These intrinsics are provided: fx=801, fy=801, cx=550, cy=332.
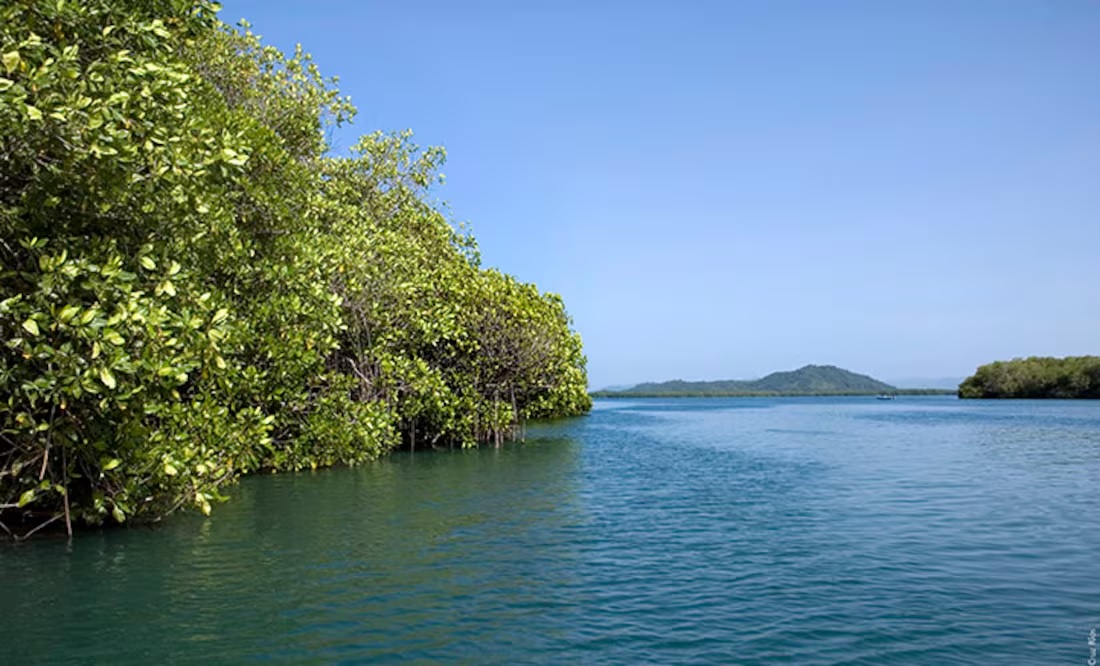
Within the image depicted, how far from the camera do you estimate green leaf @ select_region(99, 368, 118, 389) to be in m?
13.0

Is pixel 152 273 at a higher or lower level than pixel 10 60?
lower

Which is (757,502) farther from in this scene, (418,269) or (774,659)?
(418,269)

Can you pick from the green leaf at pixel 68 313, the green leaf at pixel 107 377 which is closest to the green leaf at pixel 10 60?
the green leaf at pixel 68 313

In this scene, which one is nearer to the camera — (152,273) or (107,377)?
(107,377)

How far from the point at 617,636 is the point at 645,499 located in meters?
13.6

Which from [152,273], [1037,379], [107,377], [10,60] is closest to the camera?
[10,60]

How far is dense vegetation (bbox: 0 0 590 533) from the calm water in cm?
201

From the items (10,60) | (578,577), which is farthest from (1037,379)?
(10,60)

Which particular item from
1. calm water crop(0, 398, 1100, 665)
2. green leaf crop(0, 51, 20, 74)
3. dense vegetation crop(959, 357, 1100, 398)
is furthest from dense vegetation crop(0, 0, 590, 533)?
dense vegetation crop(959, 357, 1100, 398)

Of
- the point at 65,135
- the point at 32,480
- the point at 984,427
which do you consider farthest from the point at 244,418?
the point at 984,427

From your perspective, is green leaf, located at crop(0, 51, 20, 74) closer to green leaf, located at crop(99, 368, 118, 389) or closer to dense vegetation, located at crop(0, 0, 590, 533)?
dense vegetation, located at crop(0, 0, 590, 533)

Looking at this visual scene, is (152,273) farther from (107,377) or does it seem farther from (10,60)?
(10,60)

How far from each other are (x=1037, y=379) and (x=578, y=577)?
154 metres

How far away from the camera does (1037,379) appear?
142125mm
